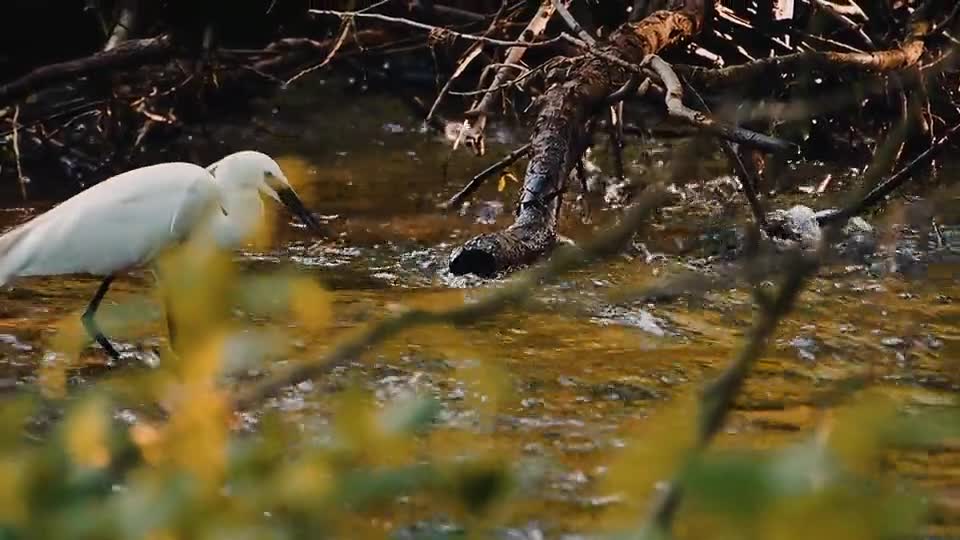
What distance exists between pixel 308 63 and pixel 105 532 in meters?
8.28

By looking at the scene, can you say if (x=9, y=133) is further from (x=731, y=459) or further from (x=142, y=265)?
(x=731, y=459)

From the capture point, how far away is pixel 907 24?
22.6 feet

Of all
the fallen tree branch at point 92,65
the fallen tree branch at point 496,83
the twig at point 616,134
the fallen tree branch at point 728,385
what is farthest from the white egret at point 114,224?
the fallen tree branch at point 728,385

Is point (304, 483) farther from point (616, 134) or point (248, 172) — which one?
point (616, 134)

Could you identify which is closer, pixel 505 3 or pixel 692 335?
pixel 692 335

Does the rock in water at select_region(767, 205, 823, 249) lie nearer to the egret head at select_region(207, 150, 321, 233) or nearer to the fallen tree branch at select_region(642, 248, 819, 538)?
the egret head at select_region(207, 150, 321, 233)

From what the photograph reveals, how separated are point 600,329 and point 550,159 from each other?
0.73 m

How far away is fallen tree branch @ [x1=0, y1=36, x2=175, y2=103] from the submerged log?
7.70ft

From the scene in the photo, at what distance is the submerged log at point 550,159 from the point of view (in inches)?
198

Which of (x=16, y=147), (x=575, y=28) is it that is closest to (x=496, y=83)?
(x=575, y=28)

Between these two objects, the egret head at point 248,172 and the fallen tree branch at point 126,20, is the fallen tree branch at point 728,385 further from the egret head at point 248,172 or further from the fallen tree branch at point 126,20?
the fallen tree branch at point 126,20

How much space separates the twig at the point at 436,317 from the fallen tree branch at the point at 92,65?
6263 mm

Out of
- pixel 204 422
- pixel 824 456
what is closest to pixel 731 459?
pixel 824 456

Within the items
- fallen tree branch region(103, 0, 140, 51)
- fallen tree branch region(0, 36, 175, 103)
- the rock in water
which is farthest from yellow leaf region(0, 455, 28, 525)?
fallen tree branch region(103, 0, 140, 51)
